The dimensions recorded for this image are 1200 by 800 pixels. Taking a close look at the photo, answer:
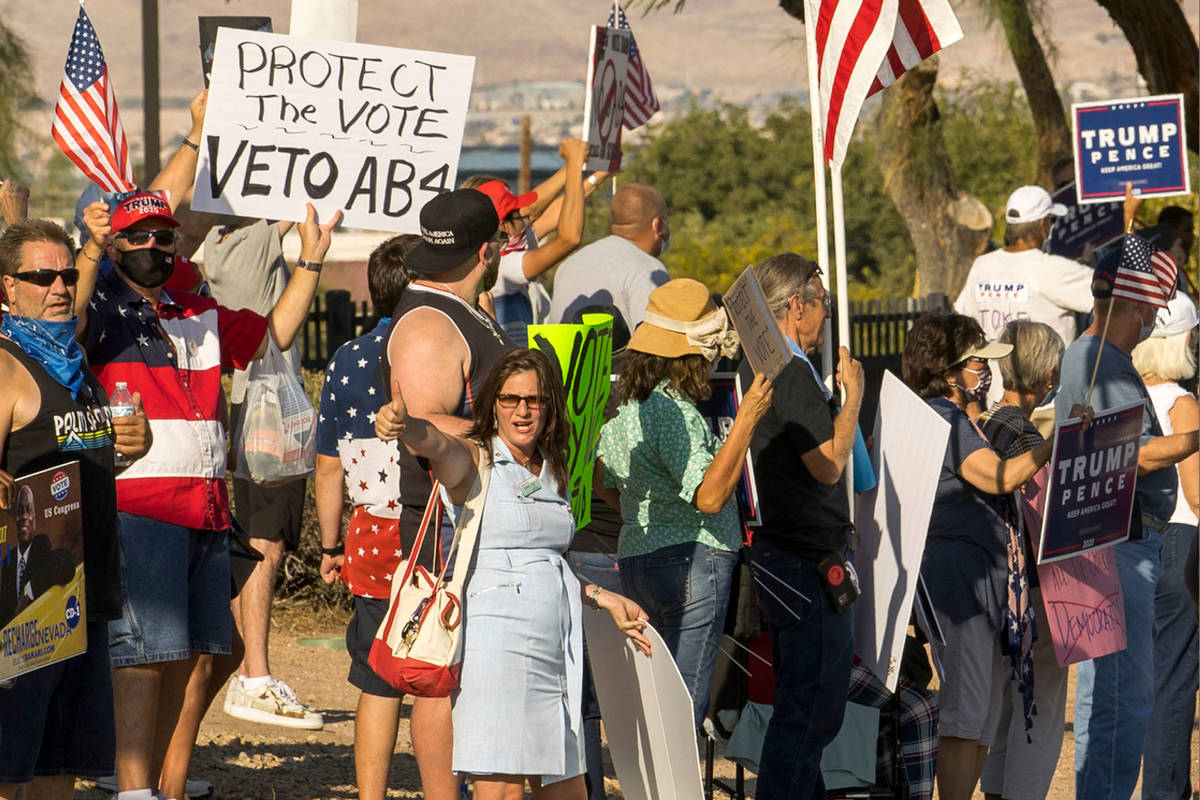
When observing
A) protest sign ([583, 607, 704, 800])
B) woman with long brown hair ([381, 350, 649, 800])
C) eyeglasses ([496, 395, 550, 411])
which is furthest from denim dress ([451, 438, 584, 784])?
protest sign ([583, 607, 704, 800])

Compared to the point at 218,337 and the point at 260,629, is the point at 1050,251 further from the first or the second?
the point at 218,337

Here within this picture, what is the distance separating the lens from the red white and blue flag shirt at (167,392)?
4.82m

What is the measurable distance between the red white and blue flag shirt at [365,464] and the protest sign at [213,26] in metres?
1.50

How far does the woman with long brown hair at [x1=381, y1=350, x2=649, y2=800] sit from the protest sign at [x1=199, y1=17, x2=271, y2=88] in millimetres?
2722

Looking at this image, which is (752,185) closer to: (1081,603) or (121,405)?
(1081,603)

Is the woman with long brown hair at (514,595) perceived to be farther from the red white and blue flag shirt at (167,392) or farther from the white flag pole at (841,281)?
the white flag pole at (841,281)

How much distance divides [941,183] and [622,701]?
14645 mm

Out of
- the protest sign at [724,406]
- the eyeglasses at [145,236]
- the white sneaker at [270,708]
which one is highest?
the eyeglasses at [145,236]

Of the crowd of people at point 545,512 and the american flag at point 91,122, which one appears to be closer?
the crowd of people at point 545,512

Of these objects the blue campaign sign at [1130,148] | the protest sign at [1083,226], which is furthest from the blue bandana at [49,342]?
the protest sign at [1083,226]

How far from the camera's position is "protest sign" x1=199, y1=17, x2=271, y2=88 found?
636cm

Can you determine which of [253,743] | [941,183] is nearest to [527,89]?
[941,183]

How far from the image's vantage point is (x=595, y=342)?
475 centimetres

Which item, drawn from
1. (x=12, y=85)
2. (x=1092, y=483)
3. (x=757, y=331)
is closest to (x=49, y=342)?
(x=757, y=331)
